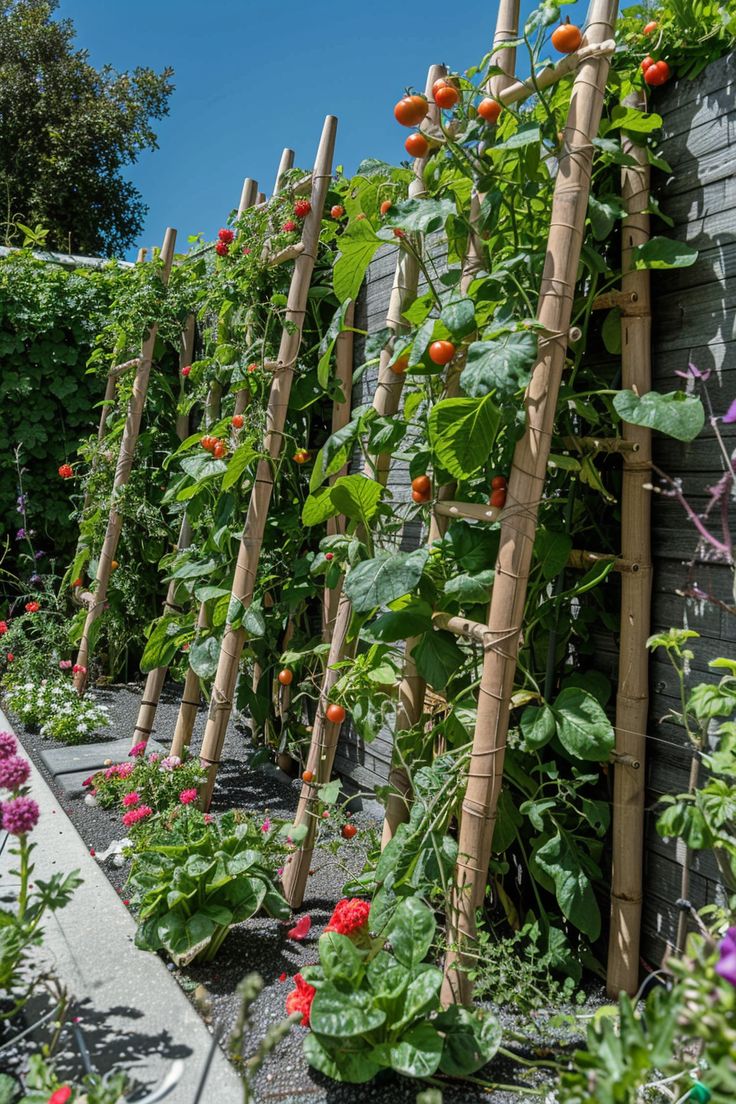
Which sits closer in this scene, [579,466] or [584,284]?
[579,466]

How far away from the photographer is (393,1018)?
1.33m

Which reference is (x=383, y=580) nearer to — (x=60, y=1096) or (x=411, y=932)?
(x=411, y=932)

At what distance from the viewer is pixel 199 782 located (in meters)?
2.49

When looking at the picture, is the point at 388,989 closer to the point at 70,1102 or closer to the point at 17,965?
the point at 70,1102

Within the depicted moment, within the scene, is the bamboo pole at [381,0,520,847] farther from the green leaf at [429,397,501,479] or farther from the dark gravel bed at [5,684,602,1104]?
the dark gravel bed at [5,684,602,1104]

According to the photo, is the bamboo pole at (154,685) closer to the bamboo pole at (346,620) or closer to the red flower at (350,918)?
the bamboo pole at (346,620)

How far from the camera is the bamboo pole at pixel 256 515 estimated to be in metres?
2.51

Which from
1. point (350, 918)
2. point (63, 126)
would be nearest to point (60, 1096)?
point (350, 918)

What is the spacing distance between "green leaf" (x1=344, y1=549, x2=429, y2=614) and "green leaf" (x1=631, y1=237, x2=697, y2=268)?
0.67 metres

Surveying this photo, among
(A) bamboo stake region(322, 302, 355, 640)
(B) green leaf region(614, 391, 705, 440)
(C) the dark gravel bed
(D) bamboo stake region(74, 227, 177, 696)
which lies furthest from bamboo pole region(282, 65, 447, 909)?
(D) bamboo stake region(74, 227, 177, 696)

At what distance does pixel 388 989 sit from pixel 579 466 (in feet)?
3.18

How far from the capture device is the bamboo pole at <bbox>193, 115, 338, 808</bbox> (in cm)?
251

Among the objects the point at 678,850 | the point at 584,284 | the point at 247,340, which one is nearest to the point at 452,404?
the point at 584,284

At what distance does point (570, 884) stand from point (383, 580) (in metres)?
0.67
